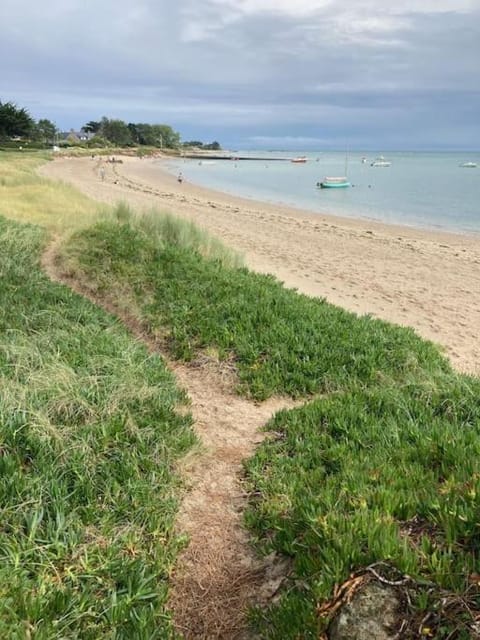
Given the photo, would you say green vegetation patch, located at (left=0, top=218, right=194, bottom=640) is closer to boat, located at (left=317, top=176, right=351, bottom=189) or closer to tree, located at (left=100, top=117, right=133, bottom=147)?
boat, located at (left=317, top=176, right=351, bottom=189)

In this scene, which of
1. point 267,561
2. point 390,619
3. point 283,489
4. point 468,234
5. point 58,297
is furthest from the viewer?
point 468,234

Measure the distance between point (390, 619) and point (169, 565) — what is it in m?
1.19

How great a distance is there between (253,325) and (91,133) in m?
168

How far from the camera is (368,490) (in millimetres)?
2732

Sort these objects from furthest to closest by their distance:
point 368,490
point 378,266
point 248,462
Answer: point 378,266 < point 248,462 < point 368,490

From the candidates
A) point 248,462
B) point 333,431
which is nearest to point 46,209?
point 248,462

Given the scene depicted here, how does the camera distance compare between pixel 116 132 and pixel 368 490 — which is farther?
pixel 116 132

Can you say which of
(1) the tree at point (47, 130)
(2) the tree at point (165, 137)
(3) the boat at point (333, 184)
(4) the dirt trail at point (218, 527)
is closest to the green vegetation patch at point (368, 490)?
(4) the dirt trail at point (218, 527)

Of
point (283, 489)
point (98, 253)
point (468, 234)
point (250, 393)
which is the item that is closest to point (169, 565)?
point (283, 489)

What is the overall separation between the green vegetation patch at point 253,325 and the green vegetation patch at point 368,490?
71 cm

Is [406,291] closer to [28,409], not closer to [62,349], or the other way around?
[62,349]

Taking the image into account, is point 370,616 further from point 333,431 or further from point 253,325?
point 253,325

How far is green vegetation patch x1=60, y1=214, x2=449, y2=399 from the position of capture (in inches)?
201

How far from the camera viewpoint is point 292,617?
213 cm
